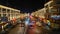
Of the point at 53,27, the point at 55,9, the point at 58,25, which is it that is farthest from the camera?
the point at 53,27

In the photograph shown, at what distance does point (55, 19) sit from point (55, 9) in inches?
49.2

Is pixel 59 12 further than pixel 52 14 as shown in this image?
No

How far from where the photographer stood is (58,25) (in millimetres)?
16953

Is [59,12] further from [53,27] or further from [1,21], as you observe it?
[1,21]

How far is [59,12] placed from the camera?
595 inches

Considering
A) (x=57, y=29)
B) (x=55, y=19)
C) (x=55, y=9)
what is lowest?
(x=57, y=29)

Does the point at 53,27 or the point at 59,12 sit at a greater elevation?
the point at 59,12

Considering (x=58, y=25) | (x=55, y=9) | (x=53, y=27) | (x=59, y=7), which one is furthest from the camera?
(x=53, y=27)

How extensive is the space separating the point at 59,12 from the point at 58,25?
2274mm

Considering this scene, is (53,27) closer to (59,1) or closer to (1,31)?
(59,1)

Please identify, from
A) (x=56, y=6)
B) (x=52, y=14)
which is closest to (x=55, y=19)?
(x=52, y=14)

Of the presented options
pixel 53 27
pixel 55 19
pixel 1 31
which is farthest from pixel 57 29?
pixel 1 31

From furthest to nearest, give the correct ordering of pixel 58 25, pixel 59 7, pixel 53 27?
pixel 53 27
pixel 58 25
pixel 59 7

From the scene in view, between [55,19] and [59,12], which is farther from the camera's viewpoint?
[55,19]
